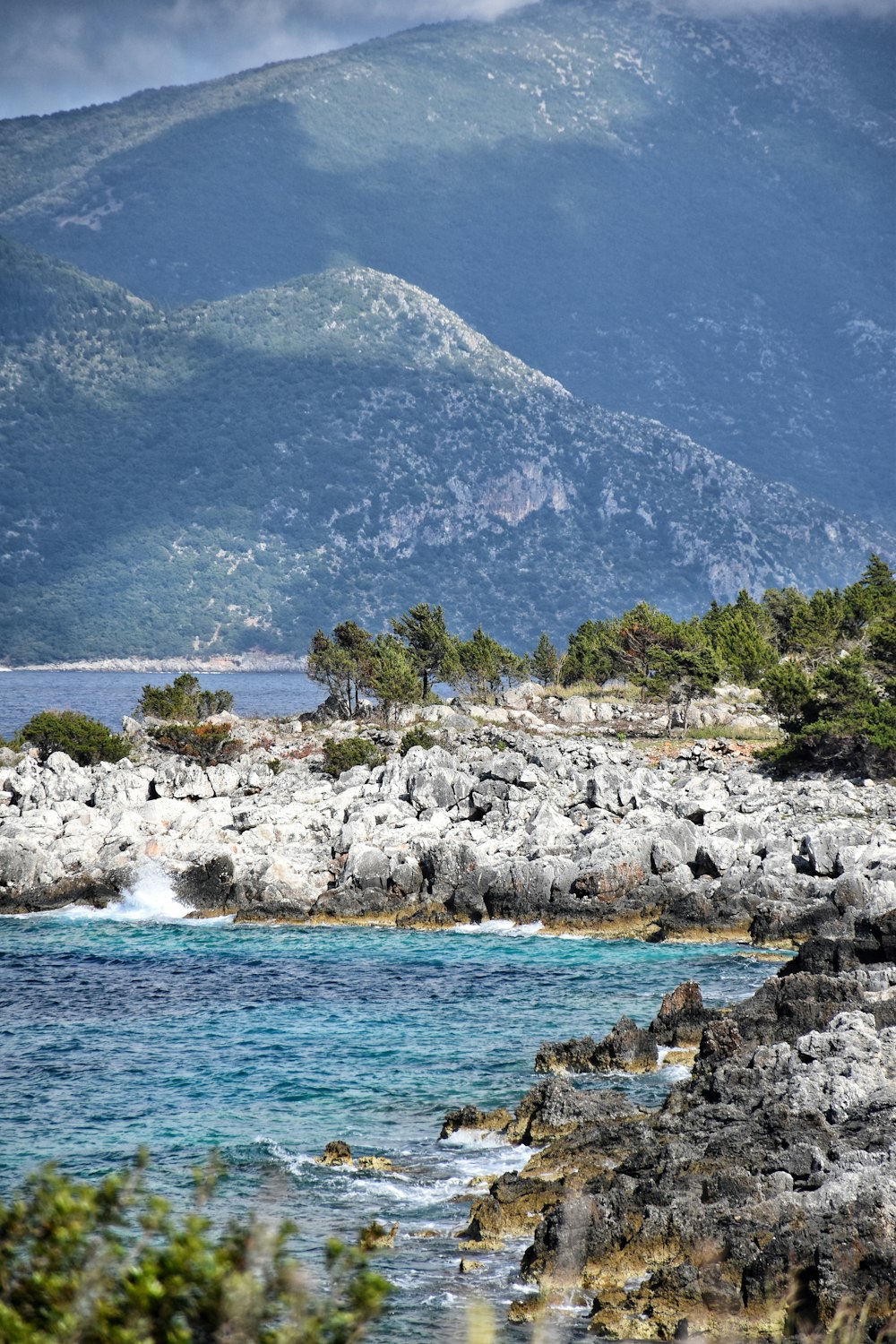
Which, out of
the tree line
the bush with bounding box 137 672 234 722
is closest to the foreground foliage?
the tree line

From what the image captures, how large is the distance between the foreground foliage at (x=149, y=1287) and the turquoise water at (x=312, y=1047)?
924 cm

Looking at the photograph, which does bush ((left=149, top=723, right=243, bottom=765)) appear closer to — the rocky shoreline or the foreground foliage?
the rocky shoreline

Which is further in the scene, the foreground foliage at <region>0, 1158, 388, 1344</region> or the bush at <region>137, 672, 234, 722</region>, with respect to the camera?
the bush at <region>137, 672, 234, 722</region>

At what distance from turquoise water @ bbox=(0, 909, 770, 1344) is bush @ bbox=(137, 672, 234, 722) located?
4774 cm

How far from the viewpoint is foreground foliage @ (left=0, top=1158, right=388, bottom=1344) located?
6.70 m

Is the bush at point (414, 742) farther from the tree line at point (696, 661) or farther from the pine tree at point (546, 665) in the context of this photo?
the pine tree at point (546, 665)

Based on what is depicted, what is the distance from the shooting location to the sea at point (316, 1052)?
1894 centimetres

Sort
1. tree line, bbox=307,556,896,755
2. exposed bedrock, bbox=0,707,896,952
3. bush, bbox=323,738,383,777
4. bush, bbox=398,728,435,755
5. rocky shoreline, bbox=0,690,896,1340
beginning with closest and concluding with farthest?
rocky shoreline, bbox=0,690,896,1340
exposed bedrock, bbox=0,707,896,952
tree line, bbox=307,556,896,755
bush, bbox=323,738,383,777
bush, bbox=398,728,435,755

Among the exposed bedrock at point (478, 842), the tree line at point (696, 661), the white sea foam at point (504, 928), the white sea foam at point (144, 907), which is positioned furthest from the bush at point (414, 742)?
the white sea foam at point (504, 928)

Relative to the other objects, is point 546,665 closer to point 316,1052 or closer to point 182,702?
point 182,702

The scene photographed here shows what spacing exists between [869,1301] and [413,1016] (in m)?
17.5

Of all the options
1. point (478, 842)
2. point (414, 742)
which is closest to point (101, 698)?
point (414, 742)

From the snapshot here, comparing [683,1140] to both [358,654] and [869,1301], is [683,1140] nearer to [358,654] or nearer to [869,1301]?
[869,1301]

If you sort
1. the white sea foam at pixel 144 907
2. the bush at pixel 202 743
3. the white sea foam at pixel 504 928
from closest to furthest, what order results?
the white sea foam at pixel 504 928 → the white sea foam at pixel 144 907 → the bush at pixel 202 743
